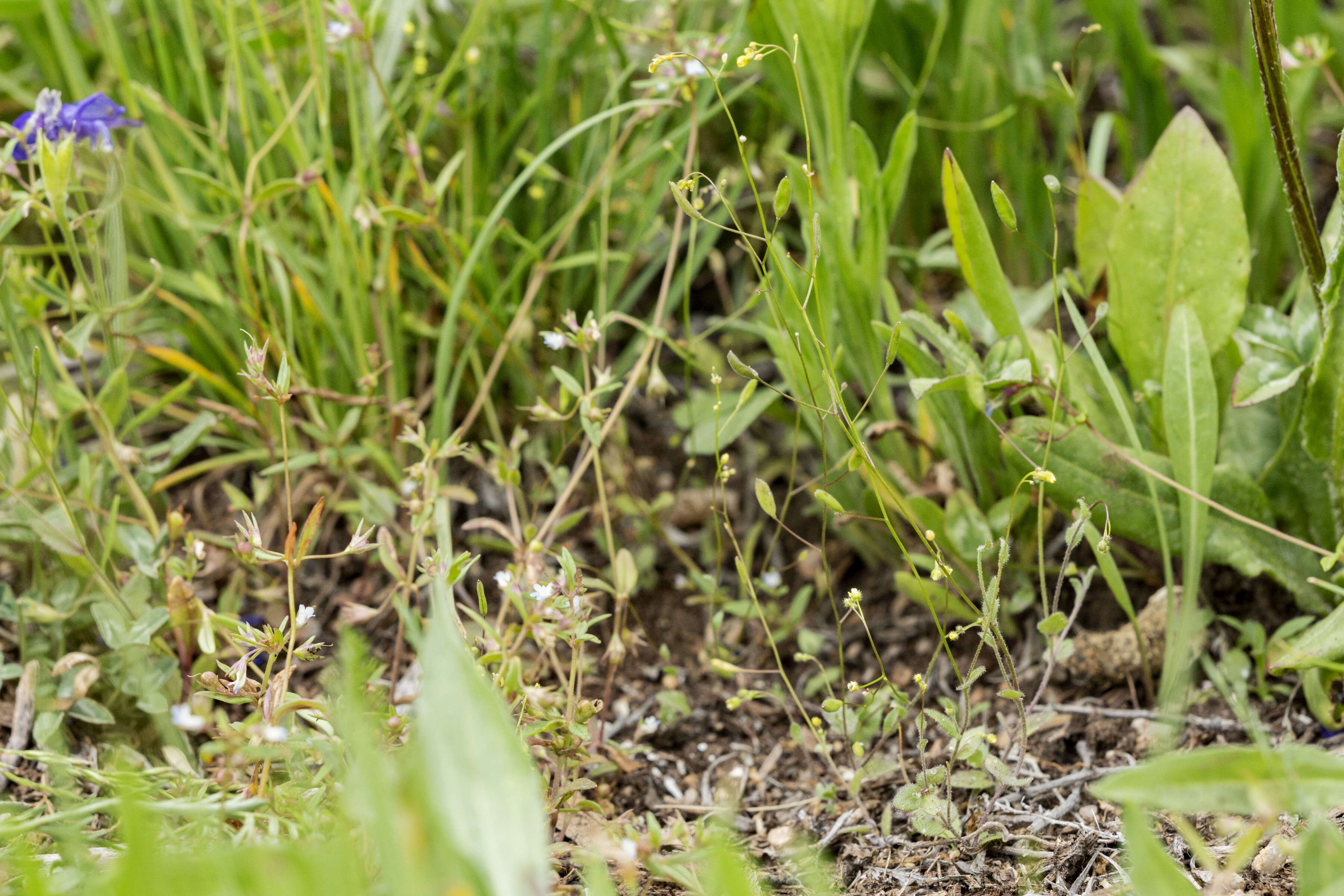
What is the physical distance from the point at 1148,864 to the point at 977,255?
2.47 ft

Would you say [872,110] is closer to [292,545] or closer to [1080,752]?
[1080,752]

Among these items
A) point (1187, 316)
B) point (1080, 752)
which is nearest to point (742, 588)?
point (1080, 752)

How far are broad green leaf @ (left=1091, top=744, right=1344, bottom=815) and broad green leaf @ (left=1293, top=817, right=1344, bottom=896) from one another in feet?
0.06

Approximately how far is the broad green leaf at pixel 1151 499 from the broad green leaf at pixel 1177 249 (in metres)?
0.16

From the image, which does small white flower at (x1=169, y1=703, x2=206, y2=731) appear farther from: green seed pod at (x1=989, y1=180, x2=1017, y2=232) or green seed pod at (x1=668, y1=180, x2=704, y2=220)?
green seed pod at (x1=989, y1=180, x2=1017, y2=232)

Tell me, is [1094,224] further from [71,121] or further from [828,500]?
[71,121]

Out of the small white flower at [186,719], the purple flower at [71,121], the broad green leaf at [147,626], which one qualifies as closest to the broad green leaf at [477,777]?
the small white flower at [186,719]

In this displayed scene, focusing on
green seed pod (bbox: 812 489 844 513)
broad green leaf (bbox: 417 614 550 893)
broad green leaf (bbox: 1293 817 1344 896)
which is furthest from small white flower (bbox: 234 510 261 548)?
broad green leaf (bbox: 1293 817 1344 896)

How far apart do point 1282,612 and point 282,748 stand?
1.19m

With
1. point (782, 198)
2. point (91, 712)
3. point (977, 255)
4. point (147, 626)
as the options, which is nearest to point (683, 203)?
point (782, 198)

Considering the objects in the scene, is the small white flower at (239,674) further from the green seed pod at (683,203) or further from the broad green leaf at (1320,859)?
the broad green leaf at (1320,859)

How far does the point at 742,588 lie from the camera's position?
1.50 m

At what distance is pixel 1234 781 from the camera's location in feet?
2.34

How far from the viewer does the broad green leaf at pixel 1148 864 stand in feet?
2.13
